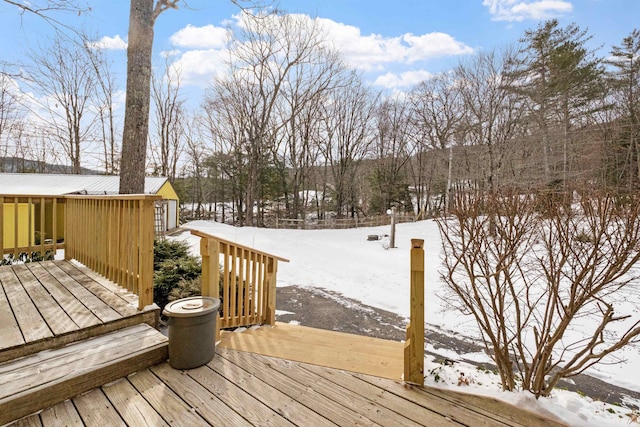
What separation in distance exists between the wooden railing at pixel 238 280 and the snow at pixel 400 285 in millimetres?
1836

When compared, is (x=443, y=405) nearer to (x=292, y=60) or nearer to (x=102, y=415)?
(x=102, y=415)

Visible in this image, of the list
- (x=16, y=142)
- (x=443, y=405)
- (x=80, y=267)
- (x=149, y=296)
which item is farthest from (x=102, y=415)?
(x=16, y=142)

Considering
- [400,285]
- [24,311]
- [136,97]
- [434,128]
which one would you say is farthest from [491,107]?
[24,311]

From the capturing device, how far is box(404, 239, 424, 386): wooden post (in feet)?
6.63

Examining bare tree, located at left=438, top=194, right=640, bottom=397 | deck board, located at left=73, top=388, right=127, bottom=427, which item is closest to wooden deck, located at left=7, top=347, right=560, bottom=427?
deck board, located at left=73, top=388, right=127, bottom=427

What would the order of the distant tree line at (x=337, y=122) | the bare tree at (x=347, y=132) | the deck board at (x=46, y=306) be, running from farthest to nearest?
the bare tree at (x=347, y=132) < the distant tree line at (x=337, y=122) < the deck board at (x=46, y=306)

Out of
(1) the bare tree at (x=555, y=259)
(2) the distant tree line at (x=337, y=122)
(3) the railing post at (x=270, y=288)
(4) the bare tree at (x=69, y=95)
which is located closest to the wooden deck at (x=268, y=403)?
(1) the bare tree at (x=555, y=259)

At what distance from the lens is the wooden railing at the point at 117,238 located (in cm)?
257

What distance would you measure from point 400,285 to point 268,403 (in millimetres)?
5514

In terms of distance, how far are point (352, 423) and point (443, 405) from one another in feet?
2.00

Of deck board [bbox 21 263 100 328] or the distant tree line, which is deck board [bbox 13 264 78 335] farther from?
the distant tree line

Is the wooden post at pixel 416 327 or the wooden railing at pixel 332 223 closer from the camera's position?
the wooden post at pixel 416 327

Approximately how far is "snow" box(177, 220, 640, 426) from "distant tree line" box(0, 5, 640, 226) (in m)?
3.02

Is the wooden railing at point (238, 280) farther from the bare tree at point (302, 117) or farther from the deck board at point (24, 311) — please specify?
the bare tree at point (302, 117)
